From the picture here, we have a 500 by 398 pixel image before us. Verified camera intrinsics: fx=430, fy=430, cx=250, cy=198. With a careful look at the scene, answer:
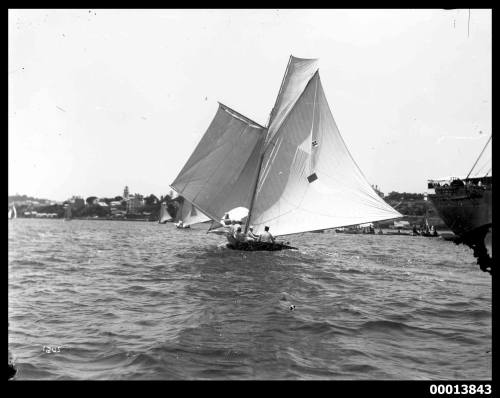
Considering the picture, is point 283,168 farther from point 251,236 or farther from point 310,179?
point 251,236

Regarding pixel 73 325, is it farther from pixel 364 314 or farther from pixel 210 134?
pixel 210 134

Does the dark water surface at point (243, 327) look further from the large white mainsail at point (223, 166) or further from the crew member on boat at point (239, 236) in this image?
the large white mainsail at point (223, 166)

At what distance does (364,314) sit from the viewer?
13023mm

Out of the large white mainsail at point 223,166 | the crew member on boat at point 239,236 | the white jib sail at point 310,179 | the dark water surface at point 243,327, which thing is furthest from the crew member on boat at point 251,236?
the dark water surface at point 243,327

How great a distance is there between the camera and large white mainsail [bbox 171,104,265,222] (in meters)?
35.8

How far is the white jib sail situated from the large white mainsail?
1.61 m

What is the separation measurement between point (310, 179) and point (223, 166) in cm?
739

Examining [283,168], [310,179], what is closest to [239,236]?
[283,168]

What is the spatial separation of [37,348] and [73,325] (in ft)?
6.74

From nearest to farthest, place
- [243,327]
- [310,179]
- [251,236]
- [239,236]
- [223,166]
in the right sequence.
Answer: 1. [243,327]
2. [310,179]
3. [251,236]
4. [239,236]
5. [223,166]

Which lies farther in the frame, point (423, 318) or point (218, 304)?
point (218, 304)

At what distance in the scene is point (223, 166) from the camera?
1423 inches

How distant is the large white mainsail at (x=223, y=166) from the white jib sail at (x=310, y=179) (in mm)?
1612
